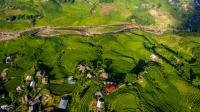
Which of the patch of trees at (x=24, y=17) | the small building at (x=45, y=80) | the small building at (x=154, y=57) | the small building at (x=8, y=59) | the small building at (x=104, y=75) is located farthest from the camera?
the patch of trees at (x=24, y=17)

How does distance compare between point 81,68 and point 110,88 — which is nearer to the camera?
point 110,88

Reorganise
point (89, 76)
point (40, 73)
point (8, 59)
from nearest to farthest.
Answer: point (89, 76)
point (40, 73)
point (8, 59)

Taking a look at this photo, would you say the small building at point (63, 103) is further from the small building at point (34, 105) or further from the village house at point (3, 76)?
the village house at point (3, 76)

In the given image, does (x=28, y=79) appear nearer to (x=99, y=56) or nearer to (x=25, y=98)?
(x=25, y=98)

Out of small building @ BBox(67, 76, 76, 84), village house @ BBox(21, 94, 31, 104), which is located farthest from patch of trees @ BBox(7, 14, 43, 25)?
village house @ BBox(21, 94, 31, 104)

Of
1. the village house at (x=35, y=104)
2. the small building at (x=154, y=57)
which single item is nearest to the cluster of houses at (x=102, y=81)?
the village house at (x=35, y=104)

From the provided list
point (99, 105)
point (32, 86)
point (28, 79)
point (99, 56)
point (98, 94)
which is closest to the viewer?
point (99, 105)

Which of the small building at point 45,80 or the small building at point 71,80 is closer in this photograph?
the small building at point 45,80

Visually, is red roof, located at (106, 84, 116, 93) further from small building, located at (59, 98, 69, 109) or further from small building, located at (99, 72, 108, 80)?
small building, located at (59, 98, 69, 109)

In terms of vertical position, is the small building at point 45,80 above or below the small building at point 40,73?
below

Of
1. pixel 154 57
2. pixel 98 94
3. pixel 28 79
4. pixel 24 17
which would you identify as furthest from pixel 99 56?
pixel 24 17
